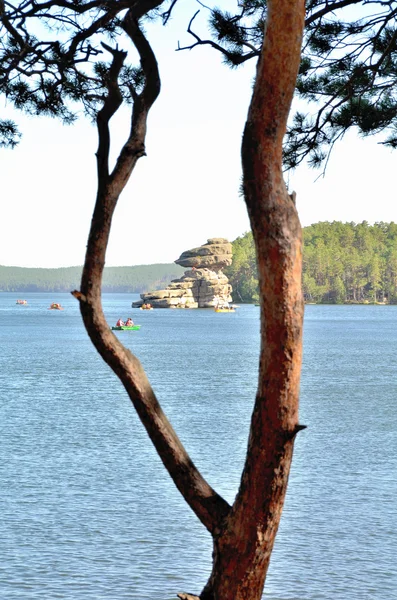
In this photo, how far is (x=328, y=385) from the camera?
34719 mm

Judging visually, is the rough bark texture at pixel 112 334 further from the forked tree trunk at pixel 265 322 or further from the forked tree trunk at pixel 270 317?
the forked tree trunk at pixel 270 317

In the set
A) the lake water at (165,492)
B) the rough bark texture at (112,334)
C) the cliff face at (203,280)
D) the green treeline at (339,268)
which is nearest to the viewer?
the rough bark texture at (112,334)

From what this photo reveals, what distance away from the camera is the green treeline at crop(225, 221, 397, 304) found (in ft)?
506

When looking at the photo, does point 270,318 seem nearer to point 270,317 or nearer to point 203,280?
→ point 270,317

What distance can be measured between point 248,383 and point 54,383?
258 inches

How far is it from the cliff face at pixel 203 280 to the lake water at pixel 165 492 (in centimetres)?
9550

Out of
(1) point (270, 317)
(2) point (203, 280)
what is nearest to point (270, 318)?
(1) point (270, 317)

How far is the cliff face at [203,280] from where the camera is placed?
13062cm

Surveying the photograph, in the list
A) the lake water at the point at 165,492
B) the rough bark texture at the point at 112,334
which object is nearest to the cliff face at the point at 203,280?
the lake water at the point at 165,492

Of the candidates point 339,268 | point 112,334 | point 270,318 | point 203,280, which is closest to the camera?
point 270,318

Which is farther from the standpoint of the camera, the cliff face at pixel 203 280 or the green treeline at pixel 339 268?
the green treeline at pixel 339 268

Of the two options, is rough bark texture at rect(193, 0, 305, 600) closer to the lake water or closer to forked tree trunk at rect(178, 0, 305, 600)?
forked tree trunk at rect(178, 0, 305, 600)

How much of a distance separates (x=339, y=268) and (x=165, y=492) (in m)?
140

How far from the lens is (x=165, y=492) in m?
14.5
